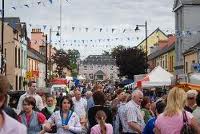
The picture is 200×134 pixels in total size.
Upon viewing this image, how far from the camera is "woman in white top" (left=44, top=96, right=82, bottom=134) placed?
9875 mm

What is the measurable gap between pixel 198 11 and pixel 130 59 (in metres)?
16.6

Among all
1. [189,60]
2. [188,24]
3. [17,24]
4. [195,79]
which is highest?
[17,24]

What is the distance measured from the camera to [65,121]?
995 cm

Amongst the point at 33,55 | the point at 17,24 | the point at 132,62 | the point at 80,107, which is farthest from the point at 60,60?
the point at 80,107

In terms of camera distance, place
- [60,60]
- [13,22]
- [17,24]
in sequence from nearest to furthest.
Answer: [17,24] → [13,22] → [60,60]

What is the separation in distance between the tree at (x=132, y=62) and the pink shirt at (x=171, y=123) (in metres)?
67.7

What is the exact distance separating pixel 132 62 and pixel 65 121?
6680cm

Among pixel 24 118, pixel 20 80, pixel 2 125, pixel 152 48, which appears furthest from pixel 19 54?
pixel 2 125

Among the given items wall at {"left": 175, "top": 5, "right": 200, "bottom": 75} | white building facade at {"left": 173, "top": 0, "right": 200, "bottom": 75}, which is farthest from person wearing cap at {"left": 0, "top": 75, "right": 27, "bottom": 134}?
wall at {"left": 175, "top": 5, "right": 200, "bottom": 75}

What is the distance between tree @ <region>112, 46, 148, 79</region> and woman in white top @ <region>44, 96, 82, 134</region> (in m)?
65.6

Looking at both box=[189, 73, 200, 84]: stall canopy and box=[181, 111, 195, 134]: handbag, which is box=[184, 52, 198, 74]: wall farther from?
box=[181, 111, 195, 134]: handbag

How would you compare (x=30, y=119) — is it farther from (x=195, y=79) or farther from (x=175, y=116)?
(x=195, y=79)

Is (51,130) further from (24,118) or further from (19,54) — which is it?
(19,54)

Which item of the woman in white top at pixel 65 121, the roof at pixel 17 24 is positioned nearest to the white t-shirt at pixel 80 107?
the woman in white top at pixel 65 121
